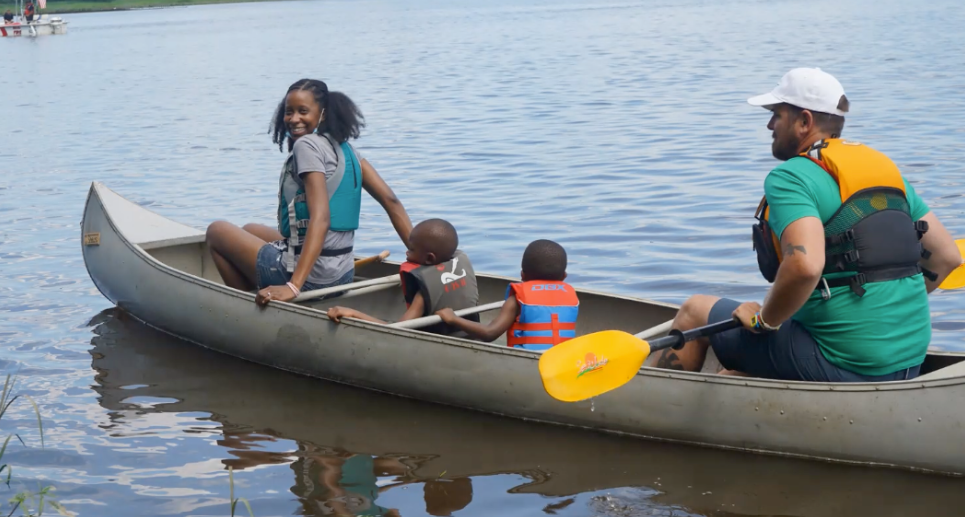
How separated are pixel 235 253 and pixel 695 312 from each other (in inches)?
127

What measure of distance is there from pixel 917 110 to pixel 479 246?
10014 millimetres

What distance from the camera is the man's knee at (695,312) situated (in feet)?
16.9

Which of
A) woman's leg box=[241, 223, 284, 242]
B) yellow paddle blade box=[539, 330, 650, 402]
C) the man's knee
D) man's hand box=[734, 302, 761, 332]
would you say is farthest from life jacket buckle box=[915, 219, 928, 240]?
woman's leg box=[241, 223, 284, 242]

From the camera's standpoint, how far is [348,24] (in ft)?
205

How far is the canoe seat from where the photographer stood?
456cm

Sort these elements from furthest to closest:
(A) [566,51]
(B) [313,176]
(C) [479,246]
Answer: (A) [566,51]
(C) [479,246]
(B) [313,176]

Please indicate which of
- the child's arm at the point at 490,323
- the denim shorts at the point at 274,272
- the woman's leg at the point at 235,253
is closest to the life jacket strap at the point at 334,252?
the denim shorts at the point at 274,272

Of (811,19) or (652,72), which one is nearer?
(652,72)

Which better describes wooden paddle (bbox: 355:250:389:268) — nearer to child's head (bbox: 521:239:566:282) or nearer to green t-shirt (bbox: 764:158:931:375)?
child's head (bbox: 521:239:566:282)

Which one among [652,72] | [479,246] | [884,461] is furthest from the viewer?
[652,72]

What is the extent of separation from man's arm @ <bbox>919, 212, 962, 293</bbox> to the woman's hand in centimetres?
345

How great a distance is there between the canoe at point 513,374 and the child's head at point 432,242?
0.45m

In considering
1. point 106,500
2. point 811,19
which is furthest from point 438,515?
point 811,19

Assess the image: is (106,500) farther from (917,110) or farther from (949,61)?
(949,61)
